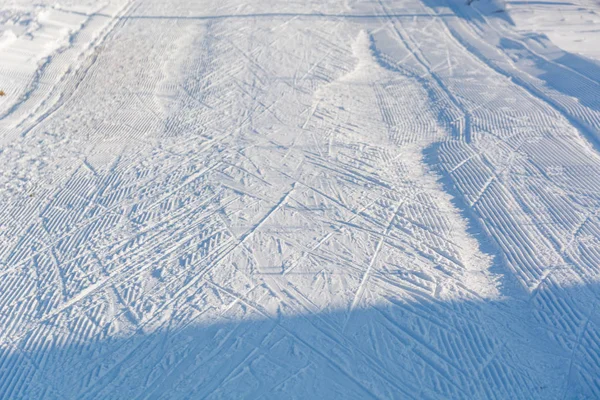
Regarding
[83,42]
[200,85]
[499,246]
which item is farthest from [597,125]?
[83,42]

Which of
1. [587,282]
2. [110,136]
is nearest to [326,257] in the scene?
[587,282]

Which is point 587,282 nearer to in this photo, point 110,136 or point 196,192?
point 196,192

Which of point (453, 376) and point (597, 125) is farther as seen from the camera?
point (597, 125)

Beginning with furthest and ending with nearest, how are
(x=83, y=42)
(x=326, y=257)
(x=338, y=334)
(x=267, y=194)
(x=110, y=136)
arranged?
(x=83, y=42)
(x=110, y=136)
(x=267, y=194)
(x=326, y=257)
(x=338, y=334)

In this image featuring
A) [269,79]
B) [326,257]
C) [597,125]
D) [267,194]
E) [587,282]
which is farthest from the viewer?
[269,79]

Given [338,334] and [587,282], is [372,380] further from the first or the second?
[587,282]

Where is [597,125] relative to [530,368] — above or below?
above
